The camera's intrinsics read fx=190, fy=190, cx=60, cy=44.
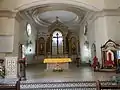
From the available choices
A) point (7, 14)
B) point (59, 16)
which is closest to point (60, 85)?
point (7, 14)

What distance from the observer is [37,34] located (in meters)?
20.8

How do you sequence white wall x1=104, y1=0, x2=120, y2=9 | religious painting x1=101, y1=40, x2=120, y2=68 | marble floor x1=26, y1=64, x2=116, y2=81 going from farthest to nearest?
white wall x1=104, y1=0, x2=120, y2=9 < religious painting x1=101, y1=40, x2=120, y2=68 < marble floor x1=26, y1=64, x2=116, y2=81

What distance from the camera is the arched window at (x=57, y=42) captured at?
20141 millimetres

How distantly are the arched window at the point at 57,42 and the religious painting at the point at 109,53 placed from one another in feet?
29.7

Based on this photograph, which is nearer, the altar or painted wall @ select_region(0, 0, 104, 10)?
painted wall @ select_region(0, 0, 104, 10)

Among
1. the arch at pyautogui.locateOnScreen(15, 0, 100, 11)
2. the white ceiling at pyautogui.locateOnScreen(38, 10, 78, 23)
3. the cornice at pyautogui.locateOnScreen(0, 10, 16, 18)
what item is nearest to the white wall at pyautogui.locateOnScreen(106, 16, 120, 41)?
the arch at pyautogui.locateOnScreen(15, 0, 100, 11)

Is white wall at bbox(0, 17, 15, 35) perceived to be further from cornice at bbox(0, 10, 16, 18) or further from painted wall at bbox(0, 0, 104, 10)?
painted wall at bbox(0, 0, 104, 10)

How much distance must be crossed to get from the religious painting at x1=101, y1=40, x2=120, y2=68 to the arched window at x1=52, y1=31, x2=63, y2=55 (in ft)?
29.7

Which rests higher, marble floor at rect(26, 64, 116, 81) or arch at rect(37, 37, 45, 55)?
arch at rect(37, 37, 45, 55)

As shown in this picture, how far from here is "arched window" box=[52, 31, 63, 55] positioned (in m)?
20.1

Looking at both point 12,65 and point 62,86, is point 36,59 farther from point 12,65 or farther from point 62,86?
point 62,86

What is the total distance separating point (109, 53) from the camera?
446 inches

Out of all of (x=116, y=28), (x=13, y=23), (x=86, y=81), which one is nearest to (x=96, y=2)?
(x=116, y=28)

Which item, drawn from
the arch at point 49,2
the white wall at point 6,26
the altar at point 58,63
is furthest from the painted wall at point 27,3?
the altar at point 58,63
